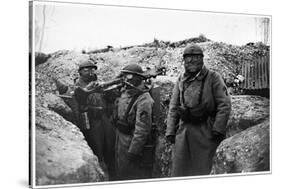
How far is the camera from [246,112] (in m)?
6.74

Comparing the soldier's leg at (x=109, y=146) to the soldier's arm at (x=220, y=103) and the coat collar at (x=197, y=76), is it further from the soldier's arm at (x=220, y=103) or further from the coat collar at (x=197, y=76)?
the soldier's arm at (x=220, y=103)

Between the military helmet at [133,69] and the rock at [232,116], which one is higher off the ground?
the military helmet at [133,69]

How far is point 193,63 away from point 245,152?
1355 mm

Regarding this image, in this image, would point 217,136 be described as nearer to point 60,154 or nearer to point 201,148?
point 201,148

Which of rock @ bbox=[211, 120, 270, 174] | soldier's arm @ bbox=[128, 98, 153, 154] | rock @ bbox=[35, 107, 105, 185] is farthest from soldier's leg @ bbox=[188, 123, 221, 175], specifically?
rock @ bbox=[35, 107, 105, 185]

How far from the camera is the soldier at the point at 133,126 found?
6051mm

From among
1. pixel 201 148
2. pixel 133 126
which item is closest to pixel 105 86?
pixel 133 126

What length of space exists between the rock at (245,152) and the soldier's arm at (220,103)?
0.77 ft

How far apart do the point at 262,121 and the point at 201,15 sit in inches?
64.3

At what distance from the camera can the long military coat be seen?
6.32 metres

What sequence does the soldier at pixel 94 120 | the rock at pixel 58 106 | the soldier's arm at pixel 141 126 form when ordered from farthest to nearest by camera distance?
1. the soldier's arm at pixel 141 126
2. the soldier at pixel 94 120
3. the rock at pixel 58 106

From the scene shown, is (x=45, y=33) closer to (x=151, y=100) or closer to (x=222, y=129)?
(x=151, y=100)

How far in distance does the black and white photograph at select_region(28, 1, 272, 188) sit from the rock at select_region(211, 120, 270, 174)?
0.5 inches

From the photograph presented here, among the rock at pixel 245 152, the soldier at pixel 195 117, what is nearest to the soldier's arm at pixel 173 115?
the soldier at pixel 195 117
